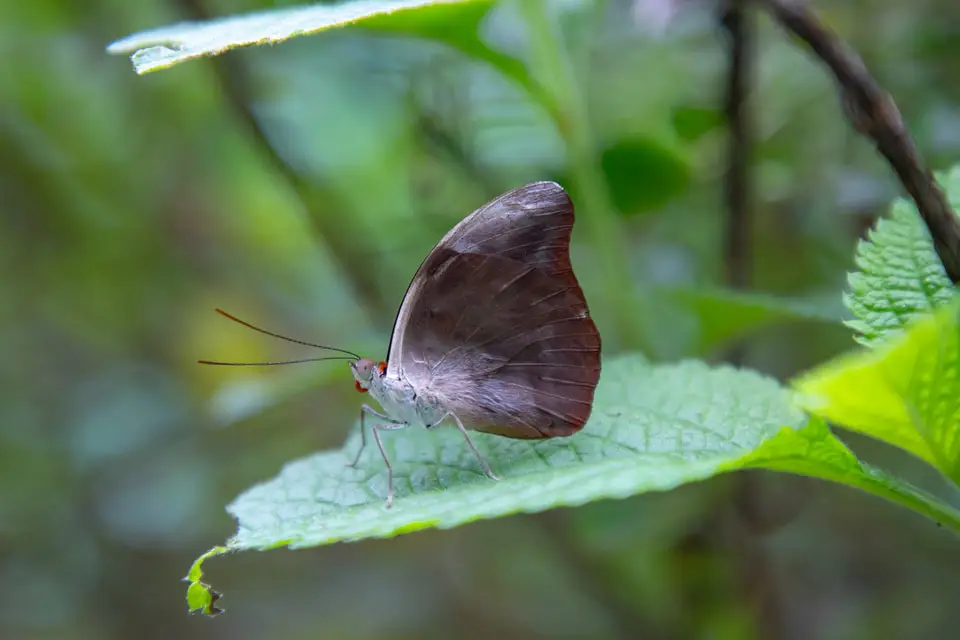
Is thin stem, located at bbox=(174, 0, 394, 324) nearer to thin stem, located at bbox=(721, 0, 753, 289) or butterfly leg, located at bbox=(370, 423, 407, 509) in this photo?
butterfly leg, located at bbox=(370, 423, 407, 509)

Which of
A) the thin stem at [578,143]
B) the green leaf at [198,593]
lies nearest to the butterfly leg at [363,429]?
the green leaf at [198,593]

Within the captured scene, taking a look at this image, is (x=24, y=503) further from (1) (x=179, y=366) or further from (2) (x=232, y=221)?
(2) (x=232, y=221)

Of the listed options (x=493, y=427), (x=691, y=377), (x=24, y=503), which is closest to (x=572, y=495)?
(x=691, y=377)

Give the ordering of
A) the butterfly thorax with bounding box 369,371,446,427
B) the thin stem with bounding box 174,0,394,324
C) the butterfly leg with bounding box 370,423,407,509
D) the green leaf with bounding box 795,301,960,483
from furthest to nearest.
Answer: the thin stem with bounding box 174,0,394,324
the butterfly thorax with bounding box 369,371,446,427
the butterfly leg with bounding box 370,423,407,509
the green leaf with bounding box 795,301,960,483

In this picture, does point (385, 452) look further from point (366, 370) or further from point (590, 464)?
point (590, 464)

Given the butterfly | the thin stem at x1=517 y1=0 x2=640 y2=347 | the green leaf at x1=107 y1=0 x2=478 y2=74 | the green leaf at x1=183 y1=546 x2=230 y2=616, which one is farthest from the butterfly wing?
the green leaf at x1=183 y1=546 x2=230 y2=616
